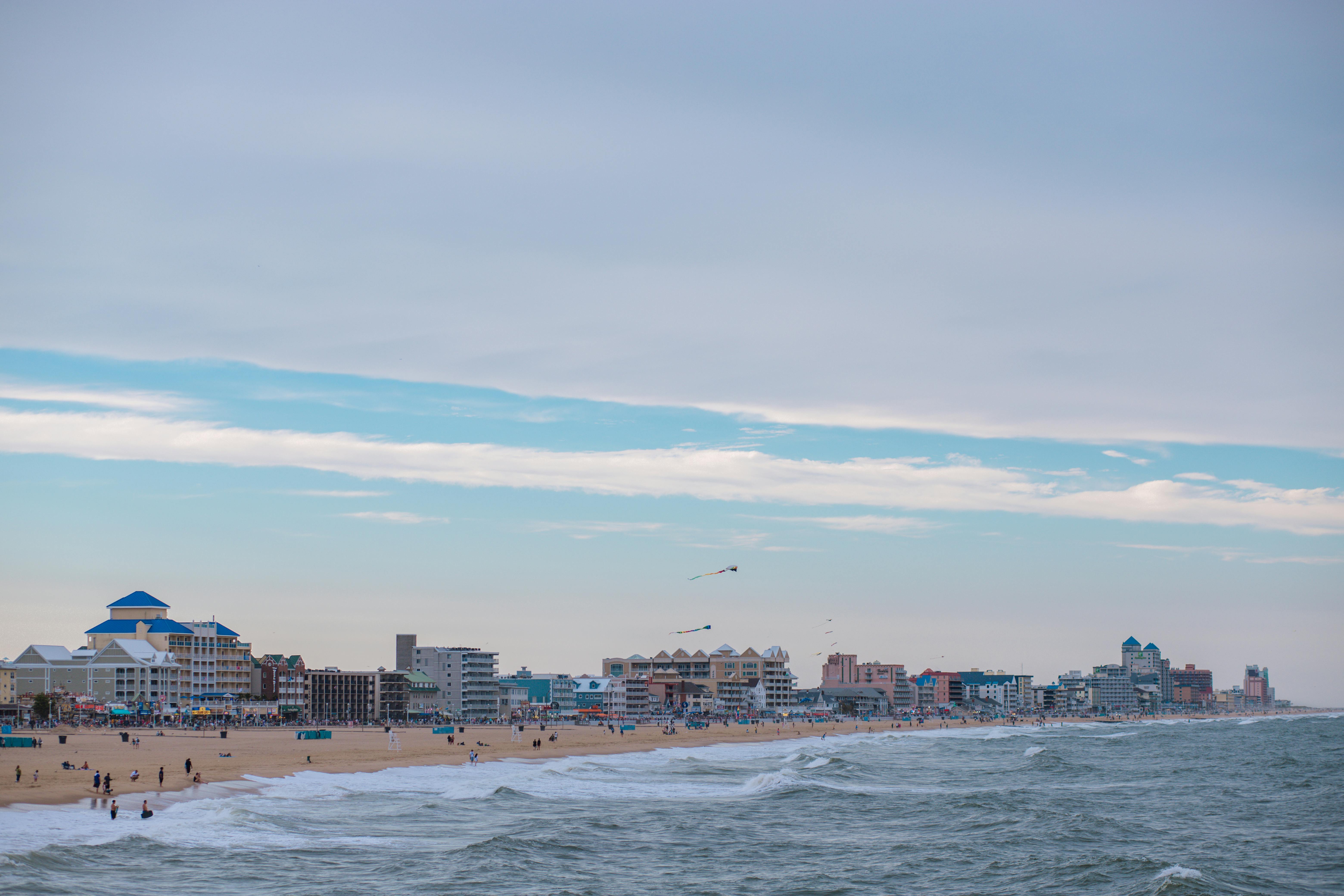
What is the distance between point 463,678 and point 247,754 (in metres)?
98.2

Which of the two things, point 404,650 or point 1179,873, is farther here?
point 404,650

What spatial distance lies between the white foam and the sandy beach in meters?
36.3

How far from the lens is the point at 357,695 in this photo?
15788cm

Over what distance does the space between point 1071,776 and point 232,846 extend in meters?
54.4

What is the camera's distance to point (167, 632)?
5837 inches

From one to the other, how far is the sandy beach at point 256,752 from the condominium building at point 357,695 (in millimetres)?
27835

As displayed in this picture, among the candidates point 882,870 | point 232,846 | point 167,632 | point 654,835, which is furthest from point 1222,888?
point 167,632

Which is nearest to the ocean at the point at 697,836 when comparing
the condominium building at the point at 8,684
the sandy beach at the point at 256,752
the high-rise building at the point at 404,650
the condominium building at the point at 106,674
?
the sandy beach at the point at 256,752

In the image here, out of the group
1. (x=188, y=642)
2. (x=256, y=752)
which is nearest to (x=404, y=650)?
(x=188, y=642)

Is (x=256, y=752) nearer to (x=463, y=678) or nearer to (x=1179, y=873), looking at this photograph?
(x=1179, y=873)

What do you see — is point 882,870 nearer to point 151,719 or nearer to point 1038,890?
point 1038,890

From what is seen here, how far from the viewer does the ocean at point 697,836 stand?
3306 centimetres

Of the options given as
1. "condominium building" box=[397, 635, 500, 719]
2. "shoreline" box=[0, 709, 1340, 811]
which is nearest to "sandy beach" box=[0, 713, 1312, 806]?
"shoreline" box=[0, 709, 1340, 811]

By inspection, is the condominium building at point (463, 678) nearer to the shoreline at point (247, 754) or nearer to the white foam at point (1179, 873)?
the shoreline at point (247, 754)
